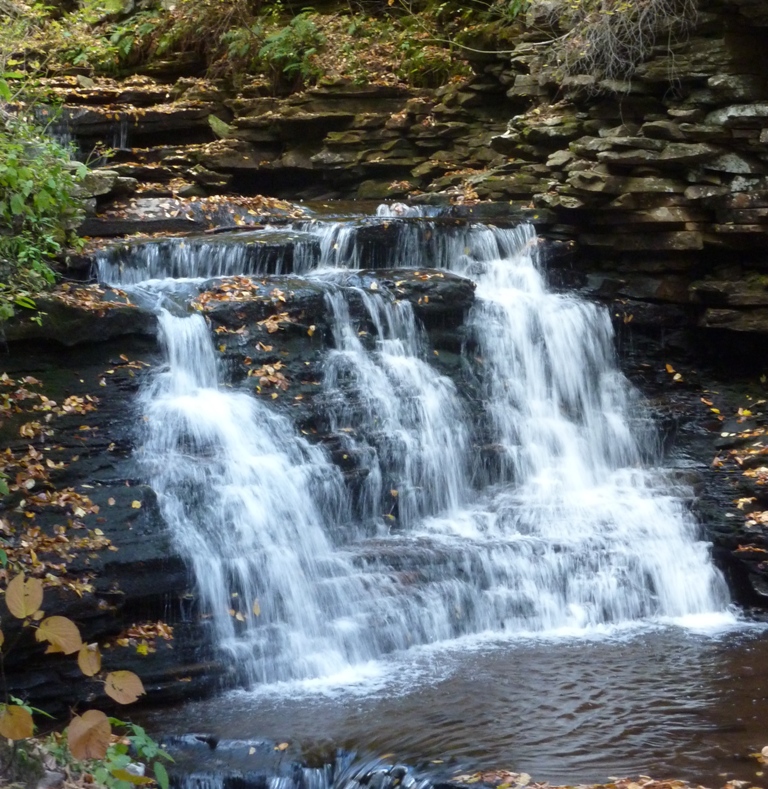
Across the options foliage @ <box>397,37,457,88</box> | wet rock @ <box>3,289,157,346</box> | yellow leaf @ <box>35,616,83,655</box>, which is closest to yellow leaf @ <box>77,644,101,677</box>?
yellow leaf @ <box>35,616,83,655</box>

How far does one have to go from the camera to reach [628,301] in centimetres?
1147

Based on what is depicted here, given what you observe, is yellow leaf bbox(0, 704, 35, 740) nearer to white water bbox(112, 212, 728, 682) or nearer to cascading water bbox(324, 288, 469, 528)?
white water bbox(112, 212, 728, 682)

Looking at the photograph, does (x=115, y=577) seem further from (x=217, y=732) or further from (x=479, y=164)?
(x=479, y=164)

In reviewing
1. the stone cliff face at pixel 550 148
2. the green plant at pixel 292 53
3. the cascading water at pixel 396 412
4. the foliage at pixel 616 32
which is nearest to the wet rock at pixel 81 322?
the cascading water at pixel 396 412

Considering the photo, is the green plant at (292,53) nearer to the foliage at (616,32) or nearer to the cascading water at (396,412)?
the foliage at (616,32)

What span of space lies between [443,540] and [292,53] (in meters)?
10.5

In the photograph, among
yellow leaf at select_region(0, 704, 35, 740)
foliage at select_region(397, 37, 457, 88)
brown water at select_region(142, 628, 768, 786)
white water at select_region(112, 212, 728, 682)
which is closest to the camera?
yellow leaf at select_region(0, 704, 35, 740)

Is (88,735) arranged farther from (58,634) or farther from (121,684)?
(58,634)

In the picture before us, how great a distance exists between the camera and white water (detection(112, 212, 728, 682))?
770cm

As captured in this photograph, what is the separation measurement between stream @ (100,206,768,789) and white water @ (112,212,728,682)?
0.9 inches

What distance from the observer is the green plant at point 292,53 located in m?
16.2

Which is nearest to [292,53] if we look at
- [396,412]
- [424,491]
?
[396,412]

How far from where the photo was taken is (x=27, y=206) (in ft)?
26.6

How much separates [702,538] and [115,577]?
547 cm
